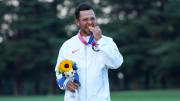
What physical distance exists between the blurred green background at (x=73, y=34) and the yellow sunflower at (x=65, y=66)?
32.9 m

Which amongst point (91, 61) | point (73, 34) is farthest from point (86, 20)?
point (73, 34)

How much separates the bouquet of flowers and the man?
0.04 metres

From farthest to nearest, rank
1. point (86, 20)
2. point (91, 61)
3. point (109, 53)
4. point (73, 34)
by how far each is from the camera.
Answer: point (73, 34) → point (86, 20) → point (91, 61) → point (109, 53)

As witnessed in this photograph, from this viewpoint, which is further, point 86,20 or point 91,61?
point 86,20

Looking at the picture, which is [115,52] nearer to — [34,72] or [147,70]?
[147,70]

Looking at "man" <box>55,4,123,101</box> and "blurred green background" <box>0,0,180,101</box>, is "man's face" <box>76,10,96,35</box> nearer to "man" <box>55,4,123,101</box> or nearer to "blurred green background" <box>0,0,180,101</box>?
"man" <box>55,4,123,101</box>

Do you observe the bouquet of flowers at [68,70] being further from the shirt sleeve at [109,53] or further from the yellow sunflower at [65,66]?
the shirt sleeve at [109,53]

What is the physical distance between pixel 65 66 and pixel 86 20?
49 cm

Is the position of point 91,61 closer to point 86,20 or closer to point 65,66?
point 65,66

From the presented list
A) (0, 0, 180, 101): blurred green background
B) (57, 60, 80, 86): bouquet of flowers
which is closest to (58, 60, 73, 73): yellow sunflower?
(57, 60, 80, 86): bouquet of flowers

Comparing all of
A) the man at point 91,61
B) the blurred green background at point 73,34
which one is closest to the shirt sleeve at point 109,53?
the man at point 91,61

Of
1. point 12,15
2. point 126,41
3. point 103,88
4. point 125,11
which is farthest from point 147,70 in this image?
point 103,88

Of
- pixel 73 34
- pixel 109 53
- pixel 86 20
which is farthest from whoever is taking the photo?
pixel 73 34

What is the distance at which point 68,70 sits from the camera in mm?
3922
